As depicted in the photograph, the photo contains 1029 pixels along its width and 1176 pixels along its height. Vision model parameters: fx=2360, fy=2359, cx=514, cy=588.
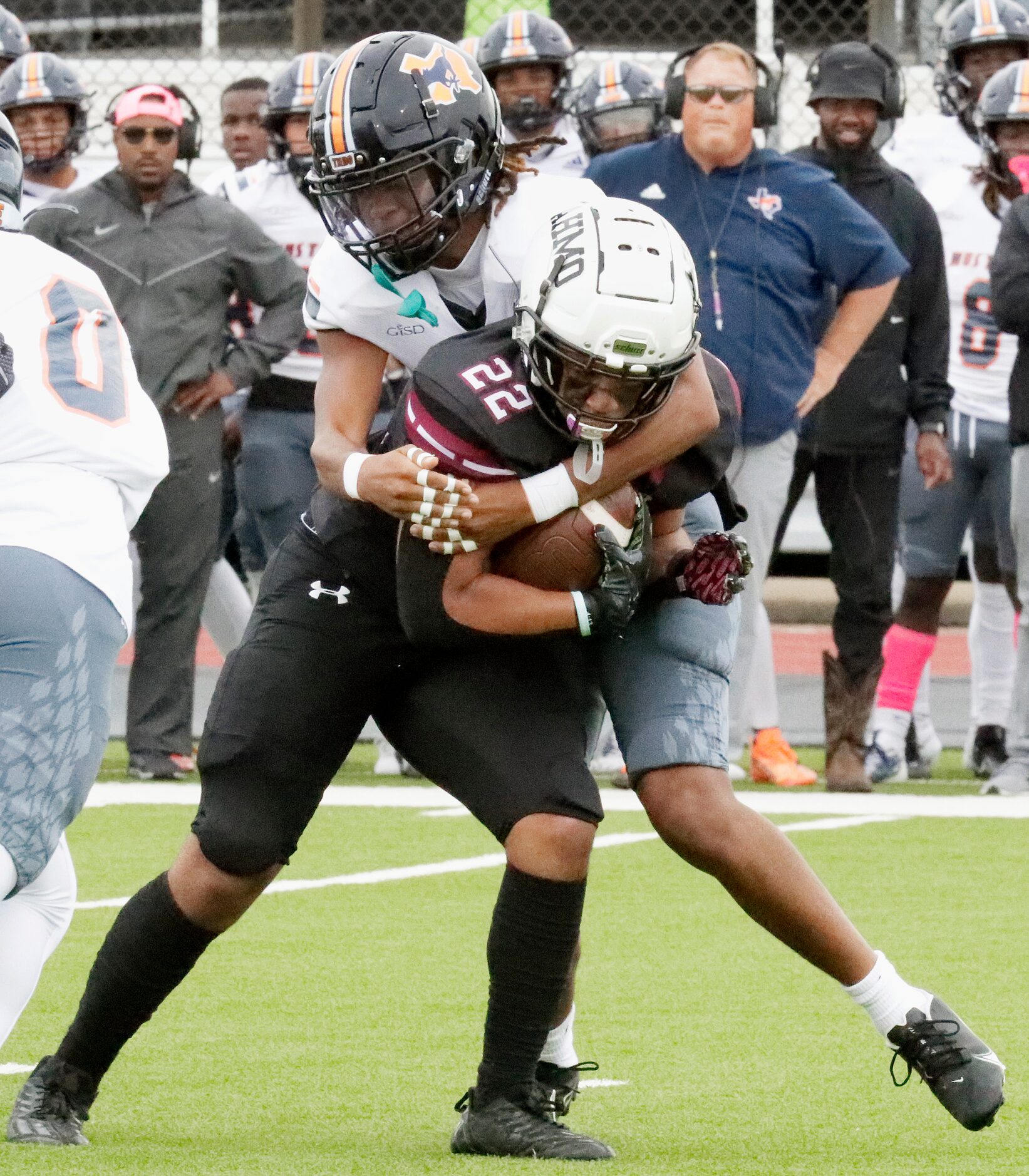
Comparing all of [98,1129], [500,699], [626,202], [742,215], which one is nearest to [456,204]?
[626,202]

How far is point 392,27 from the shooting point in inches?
511

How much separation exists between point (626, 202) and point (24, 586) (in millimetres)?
1080

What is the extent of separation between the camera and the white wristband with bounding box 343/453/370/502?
3.52 m

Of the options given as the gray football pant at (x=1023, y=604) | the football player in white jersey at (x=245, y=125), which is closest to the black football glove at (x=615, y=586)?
the gray football pant at (x=1023, y=604)

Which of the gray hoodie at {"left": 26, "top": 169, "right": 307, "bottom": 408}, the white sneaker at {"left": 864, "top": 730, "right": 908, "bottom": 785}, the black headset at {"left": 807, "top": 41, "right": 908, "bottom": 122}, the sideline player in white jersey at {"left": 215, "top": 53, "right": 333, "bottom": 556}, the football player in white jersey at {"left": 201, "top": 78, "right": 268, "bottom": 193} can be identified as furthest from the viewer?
the football player in white jersey at {"left": 201, "top": 78, "right": 268, "bottom": 193}

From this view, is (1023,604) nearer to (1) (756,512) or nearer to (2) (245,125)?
(1) (756,512)

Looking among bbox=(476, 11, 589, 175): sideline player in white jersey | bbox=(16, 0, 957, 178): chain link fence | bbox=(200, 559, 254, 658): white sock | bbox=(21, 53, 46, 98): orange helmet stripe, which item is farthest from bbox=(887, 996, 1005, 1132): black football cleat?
bbox=(16, 0, 957, 178): chain link fence

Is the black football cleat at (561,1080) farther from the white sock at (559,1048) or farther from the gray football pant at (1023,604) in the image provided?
the gray football pant at (1023,604)

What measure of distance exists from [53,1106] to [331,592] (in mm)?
885

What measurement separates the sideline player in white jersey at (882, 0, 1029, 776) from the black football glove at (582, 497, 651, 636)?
4.67 m

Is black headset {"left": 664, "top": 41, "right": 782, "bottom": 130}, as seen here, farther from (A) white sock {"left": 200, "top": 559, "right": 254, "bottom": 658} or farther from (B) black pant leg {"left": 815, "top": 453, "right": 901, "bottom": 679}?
(A) white sock {"left": 200, "top": 559, "right": 254, "bottom": 658}

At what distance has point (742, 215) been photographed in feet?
22.6

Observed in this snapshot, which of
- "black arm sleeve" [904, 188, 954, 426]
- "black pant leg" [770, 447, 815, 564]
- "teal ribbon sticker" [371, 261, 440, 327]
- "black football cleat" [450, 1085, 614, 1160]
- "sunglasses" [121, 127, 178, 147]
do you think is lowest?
"black pant leg" [770, 447, 815, 564]

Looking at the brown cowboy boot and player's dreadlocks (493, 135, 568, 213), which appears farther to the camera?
the brown cowboy boot
